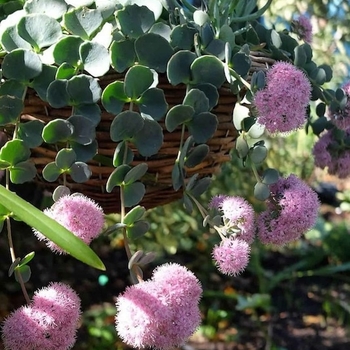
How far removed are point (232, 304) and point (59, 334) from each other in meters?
1.58

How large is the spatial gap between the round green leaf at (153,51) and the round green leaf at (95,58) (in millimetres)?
27

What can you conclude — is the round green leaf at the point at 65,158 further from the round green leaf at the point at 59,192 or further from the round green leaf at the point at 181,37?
the round green leaf at the point at 181,37

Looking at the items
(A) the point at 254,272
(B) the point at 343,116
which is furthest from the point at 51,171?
(A) the point at 254,272

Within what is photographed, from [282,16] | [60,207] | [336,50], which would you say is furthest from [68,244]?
[336,50]

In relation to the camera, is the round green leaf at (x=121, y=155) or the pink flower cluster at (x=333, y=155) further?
the pink flower cluster at (x=333, y=155)

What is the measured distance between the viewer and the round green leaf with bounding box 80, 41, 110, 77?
455 millimetres

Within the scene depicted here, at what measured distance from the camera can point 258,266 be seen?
1.92m

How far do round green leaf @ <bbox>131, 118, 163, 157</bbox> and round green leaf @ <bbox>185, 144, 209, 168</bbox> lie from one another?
39mm

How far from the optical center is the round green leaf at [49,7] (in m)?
0.50

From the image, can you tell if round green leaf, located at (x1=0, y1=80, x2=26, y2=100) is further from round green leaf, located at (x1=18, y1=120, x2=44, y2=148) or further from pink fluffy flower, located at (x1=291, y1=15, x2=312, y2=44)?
pink fluffy flower, located at (x1=291, y1=15, x2=312, y2=44)

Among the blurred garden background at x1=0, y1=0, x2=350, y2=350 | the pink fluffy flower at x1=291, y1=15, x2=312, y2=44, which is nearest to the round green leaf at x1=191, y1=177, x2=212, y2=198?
the pink fluffy flower at x1=291, y1=15, x2=312, y2=44

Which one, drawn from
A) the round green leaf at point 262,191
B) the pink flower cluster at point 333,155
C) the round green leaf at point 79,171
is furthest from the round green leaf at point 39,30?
the pink flower cluster at point 333,155

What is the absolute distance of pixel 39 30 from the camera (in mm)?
469

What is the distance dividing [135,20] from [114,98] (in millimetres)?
68
